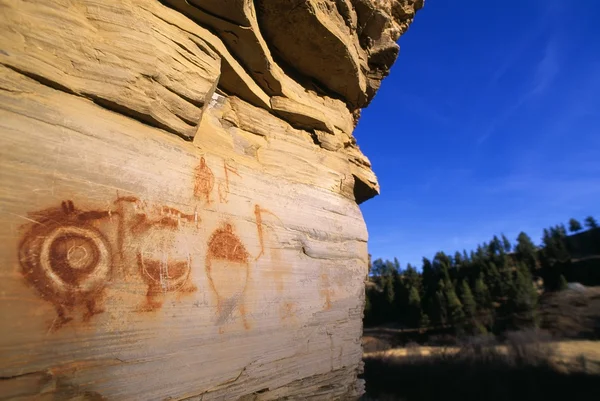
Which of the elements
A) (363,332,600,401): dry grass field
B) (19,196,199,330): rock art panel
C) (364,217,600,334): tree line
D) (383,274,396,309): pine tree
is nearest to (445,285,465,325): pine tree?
(364,217,600,334): tree line

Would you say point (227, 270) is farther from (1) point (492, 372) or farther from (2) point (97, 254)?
(1) point (492, 372)

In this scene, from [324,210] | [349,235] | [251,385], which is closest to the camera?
[251,385]

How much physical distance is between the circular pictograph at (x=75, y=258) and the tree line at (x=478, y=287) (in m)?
35.1

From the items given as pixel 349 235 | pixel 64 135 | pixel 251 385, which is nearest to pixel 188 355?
pixel 251 385

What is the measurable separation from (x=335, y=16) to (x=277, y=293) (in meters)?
3.46

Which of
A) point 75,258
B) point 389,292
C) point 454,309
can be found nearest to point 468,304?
point 454,309

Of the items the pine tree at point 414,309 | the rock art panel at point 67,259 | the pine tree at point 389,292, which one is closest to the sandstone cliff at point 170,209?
the rock art panel at point 67,259

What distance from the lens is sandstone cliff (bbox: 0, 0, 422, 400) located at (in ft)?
6.05

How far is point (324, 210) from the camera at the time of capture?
3.90m

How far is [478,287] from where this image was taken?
4034 centimetres

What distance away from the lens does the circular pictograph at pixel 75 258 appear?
186 centimetres

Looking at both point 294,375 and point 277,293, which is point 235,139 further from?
point 294,375

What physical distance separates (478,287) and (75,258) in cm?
4625

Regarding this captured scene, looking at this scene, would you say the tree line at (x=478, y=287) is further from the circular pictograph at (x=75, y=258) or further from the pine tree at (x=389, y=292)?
the circular pictograph at (x=75, y=258)
